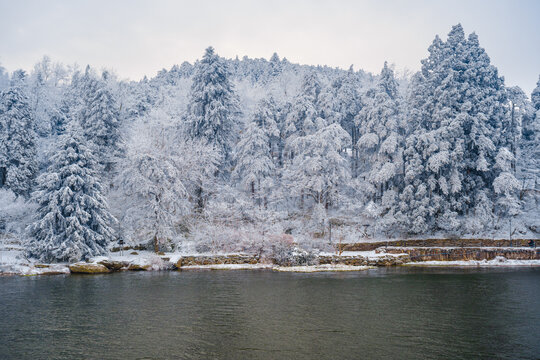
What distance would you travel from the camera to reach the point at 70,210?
30219mm

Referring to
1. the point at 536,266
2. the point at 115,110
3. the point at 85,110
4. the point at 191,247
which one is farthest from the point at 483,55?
the point at 85,110

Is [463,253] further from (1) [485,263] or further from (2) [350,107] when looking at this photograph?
(2) [350,107]

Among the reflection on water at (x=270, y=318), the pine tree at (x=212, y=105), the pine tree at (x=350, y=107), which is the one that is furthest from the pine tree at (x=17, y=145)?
the pine tree at (x=350, y=107)

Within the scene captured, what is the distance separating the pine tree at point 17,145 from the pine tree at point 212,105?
58.1 ft

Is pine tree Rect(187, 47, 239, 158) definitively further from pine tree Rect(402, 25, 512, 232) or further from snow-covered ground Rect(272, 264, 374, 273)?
pine tree Rect(402, 25, 512, 232)

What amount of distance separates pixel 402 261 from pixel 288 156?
2334 centimetres

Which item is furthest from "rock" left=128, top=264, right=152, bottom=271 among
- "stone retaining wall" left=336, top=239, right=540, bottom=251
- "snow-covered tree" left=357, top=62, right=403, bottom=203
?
"snow-covered tree" left=357, top=62, right=403, bottom=203

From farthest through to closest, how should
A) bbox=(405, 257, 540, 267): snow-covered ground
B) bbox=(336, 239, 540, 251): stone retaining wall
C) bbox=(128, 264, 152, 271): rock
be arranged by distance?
bbox=(336, 239, 540, 251): stone retaining wall, bbox=(405, 257, 540, 267): snow-covered ground, bbox=(128, 264, 152, 271): rock

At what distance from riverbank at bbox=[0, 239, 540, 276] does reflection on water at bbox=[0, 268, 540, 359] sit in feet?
15.4

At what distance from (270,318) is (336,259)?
63.8 ft

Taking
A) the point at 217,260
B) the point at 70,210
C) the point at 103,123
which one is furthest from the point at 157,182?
the point at 103,123

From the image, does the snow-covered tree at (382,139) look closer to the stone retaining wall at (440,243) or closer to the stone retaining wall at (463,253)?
the stone retaining wall at (440,243)

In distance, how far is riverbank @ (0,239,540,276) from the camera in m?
29.7

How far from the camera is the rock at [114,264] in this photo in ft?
97.5
